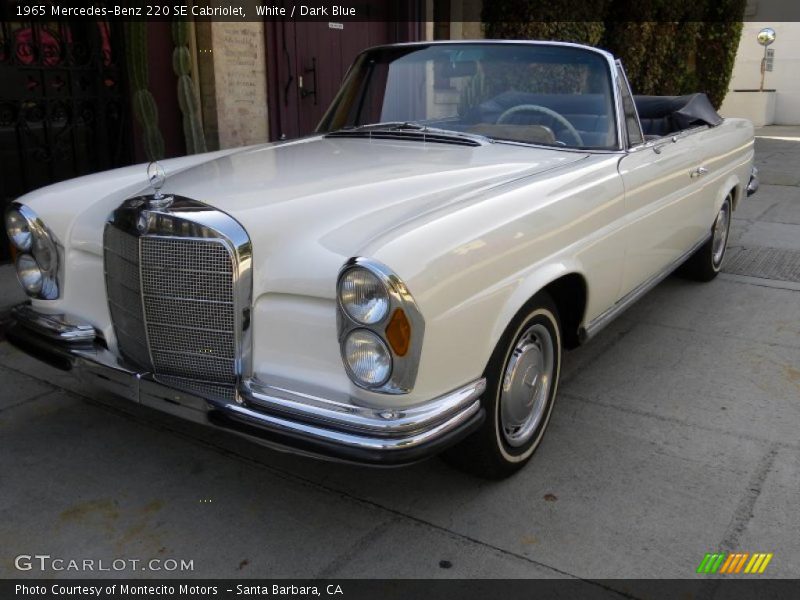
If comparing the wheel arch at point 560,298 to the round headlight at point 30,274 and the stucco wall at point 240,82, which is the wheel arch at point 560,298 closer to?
the round headlight at point 30,274

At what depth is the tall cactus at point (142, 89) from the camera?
19.7ft

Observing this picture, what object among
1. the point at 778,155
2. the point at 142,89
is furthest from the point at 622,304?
the point at 778,155

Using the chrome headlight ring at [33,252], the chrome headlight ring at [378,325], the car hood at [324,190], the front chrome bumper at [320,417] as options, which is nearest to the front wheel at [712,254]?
the car hood at [324,190]

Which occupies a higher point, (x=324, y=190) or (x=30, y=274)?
(x=324, y=190)

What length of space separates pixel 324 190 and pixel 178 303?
25.3 inches

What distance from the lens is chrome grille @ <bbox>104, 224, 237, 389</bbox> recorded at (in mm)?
2357

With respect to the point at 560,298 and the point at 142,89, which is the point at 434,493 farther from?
the point at 142,89

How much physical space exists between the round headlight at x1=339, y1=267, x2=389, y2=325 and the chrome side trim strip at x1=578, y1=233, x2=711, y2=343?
1.35m

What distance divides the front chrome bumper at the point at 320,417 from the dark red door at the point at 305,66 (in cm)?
503

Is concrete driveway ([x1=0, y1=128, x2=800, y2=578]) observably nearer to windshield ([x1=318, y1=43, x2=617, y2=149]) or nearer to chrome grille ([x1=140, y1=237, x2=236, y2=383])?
chrome grille ([x1=140, y1=237, x2=236, y2=383])

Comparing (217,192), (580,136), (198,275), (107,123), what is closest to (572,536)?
(198,275)

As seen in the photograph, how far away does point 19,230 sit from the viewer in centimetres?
299

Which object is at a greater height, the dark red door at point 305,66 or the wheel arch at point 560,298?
the dark red door at point 305,66

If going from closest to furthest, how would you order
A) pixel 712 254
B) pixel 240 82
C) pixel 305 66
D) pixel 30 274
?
pixel 30 274
pixel 712 254
pixel 240 82
pixel 305 66
